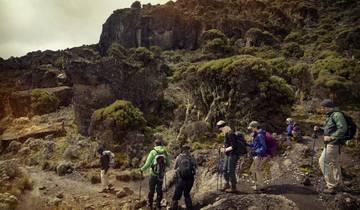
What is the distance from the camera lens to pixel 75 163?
679 inches

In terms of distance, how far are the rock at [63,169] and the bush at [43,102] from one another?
68.8 ft

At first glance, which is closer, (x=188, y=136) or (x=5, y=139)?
(x=188, y=136)

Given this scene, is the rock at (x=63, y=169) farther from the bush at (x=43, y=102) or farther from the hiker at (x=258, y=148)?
the bush at (x=43, y=102)

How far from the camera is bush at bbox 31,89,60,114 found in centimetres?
3641

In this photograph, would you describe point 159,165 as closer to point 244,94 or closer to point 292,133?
point 292,133

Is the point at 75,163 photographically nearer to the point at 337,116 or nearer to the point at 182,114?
the point at 182,114

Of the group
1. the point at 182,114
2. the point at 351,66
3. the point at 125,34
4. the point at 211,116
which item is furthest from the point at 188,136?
the point at 125,34

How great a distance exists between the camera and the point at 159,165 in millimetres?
9711

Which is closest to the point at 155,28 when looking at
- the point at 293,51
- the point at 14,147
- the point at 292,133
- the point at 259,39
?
the point at 259,39

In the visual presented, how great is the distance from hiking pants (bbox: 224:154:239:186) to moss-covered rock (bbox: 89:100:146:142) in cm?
952

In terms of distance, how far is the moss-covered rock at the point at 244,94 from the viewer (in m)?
19.7

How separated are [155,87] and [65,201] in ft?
45.3

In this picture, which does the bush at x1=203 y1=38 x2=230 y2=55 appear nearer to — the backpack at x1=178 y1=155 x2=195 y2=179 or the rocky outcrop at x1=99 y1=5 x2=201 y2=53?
the rocky outcrop at x1=99 y1=5 x2=201 y2=53

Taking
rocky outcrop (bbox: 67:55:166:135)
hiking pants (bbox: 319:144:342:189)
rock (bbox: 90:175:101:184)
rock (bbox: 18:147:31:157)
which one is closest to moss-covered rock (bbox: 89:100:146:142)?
rocky outcrop (bbox: 67:55:166:135)
